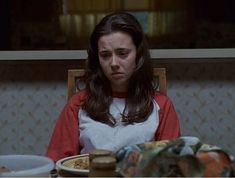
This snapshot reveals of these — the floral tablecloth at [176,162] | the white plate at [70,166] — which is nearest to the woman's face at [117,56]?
the white plate at [70,166]

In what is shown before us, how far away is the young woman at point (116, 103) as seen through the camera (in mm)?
1523

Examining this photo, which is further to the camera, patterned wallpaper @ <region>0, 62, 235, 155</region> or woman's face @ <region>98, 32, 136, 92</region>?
patterned wallpaper @ <region>0, 62, 235, 155</region>

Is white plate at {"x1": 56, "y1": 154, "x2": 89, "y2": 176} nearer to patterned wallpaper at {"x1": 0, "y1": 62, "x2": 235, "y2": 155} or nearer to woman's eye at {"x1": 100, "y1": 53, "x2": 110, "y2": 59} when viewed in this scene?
woman's eye at {"x1": 100, "y1": 53, "x2": 110, "y2": 59}

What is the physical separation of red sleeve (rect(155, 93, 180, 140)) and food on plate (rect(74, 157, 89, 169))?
0.43 meters

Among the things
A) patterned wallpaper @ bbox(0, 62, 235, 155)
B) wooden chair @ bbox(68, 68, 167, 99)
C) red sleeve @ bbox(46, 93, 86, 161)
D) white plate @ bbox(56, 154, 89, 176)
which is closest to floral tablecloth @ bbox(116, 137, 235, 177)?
white plate @ bbox(56, 154, 89, 176)

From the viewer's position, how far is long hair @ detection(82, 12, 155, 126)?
1558mm

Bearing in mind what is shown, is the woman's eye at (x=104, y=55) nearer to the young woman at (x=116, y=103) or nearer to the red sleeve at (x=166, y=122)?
the young woman at (x=116, y=103)

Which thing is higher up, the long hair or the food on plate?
the long hair

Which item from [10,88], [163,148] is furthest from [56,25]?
[163,148]

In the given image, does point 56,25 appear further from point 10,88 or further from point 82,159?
point 82,159

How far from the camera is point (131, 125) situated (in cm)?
152

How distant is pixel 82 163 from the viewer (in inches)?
45.6

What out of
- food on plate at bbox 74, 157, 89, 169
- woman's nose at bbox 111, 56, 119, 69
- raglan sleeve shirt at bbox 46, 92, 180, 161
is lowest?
raglan sleeve shirt at bbox 46, 92, 180, 161

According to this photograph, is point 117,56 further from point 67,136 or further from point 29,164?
point 29,164
